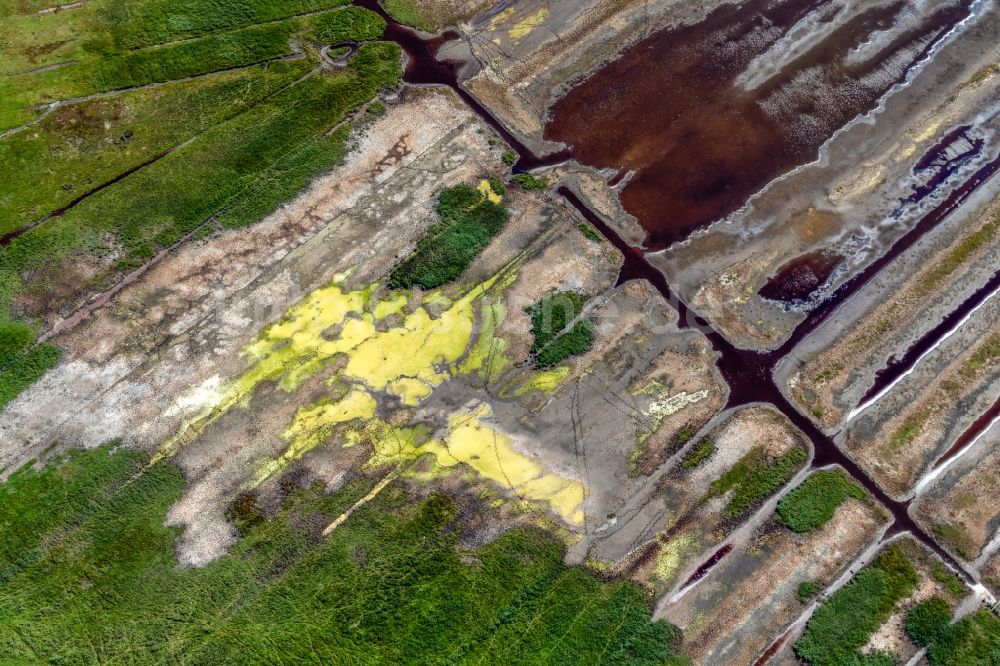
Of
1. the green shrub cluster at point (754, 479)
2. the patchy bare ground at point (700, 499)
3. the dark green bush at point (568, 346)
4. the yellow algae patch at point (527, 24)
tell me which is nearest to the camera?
the patchy bare ground at point (700, 499)

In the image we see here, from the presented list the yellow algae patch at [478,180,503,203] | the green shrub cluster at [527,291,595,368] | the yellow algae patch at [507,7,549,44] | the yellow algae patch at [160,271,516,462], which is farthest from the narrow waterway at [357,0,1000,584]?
the yellow algae patch at [160,271,516,462]

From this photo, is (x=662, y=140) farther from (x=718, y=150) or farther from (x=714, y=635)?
(x=714, y=635)

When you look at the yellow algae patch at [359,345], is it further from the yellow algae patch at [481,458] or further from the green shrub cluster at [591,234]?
the green shrub cluster at [591,234]

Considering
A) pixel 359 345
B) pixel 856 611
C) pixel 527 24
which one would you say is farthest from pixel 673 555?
pixel 527 24

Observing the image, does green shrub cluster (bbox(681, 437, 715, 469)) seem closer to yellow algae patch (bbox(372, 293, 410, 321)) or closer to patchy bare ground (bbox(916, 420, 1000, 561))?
patchy bare ground (bbox(916, 420, 1000, 561))

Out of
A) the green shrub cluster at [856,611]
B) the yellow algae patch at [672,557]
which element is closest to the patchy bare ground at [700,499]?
the yellow algae patch at [672,557]

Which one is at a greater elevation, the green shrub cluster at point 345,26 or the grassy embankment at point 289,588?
the green shrub cluster at point 345,26

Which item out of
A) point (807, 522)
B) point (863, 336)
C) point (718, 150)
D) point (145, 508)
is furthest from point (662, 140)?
point (145, 508)

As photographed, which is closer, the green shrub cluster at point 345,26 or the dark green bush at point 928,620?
the dark green bush at point 928,620
